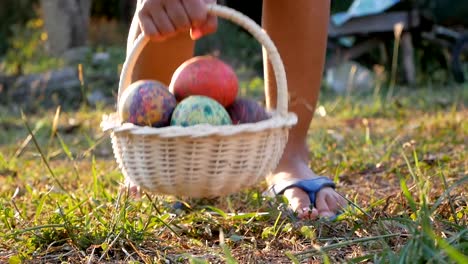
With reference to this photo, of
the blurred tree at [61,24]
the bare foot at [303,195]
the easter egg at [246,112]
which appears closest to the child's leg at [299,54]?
the bare foot at [303,195]

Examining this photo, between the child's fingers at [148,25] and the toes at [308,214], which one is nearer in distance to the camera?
the child's fingers at [148,25]

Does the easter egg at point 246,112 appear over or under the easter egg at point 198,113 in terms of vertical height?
under

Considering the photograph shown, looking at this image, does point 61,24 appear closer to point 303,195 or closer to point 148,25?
point 303,195

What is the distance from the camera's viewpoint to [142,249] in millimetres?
1756

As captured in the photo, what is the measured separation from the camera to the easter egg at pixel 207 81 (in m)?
1.89

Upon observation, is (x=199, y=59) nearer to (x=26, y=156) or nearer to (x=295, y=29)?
(x=295, y=29)

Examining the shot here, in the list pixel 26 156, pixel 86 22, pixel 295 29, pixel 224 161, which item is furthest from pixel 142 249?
pixel 86 22

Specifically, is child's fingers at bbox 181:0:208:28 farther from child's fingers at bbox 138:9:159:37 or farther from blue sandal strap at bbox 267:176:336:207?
blue sandal strap at bbox 267:176:336:207

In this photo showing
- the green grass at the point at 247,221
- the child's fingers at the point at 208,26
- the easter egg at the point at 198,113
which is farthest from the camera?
the child's fingers at the point at 208,26

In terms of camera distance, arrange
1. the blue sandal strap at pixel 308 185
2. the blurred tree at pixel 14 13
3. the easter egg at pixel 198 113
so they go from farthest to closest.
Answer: the blurred tree at pixel 14 13
the blue sandal strap at pixel 308 185
the easter egg at pixel 198 113

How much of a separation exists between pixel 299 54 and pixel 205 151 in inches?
31.0

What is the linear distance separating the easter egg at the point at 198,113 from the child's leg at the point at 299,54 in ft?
1.98

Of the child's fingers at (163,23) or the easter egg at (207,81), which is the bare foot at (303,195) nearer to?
the easter egg at (207,81)

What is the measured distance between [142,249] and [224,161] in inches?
12.0
